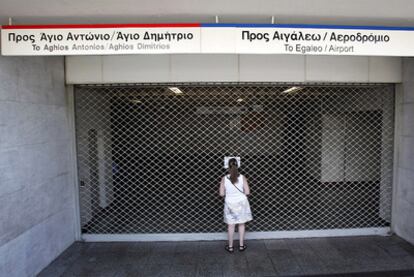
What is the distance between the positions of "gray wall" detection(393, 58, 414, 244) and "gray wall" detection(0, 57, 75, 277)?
5167 mm

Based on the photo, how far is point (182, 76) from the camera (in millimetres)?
4176

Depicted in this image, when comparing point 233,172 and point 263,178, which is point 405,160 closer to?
point 233,172

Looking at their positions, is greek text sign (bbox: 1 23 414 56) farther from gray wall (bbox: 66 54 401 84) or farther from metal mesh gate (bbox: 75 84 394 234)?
metal mesh gate (bbox: 75 84 394 234)

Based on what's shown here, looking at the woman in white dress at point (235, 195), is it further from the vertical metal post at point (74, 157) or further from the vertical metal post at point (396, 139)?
the vertical metal post at point (396, 139)

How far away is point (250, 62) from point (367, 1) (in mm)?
1839

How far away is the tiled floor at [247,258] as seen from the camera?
3.52 meters

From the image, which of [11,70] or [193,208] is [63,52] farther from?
[193,208]

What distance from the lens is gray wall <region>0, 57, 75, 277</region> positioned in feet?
9.70

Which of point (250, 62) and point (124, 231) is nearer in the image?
point (250, 62)

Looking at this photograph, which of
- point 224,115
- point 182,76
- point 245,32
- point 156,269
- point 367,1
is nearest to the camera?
point 367,1

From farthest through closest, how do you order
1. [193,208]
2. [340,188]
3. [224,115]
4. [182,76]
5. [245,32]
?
[224,115] < [340,188] < [193,208] < [182,76] < [245,32]

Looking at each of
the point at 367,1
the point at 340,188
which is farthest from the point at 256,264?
the point at 340,188

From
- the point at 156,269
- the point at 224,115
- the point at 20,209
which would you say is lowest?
the point at 156,269

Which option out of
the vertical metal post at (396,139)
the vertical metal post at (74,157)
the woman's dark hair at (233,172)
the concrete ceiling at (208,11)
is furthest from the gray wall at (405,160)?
the vertical metal post at (74,157)
